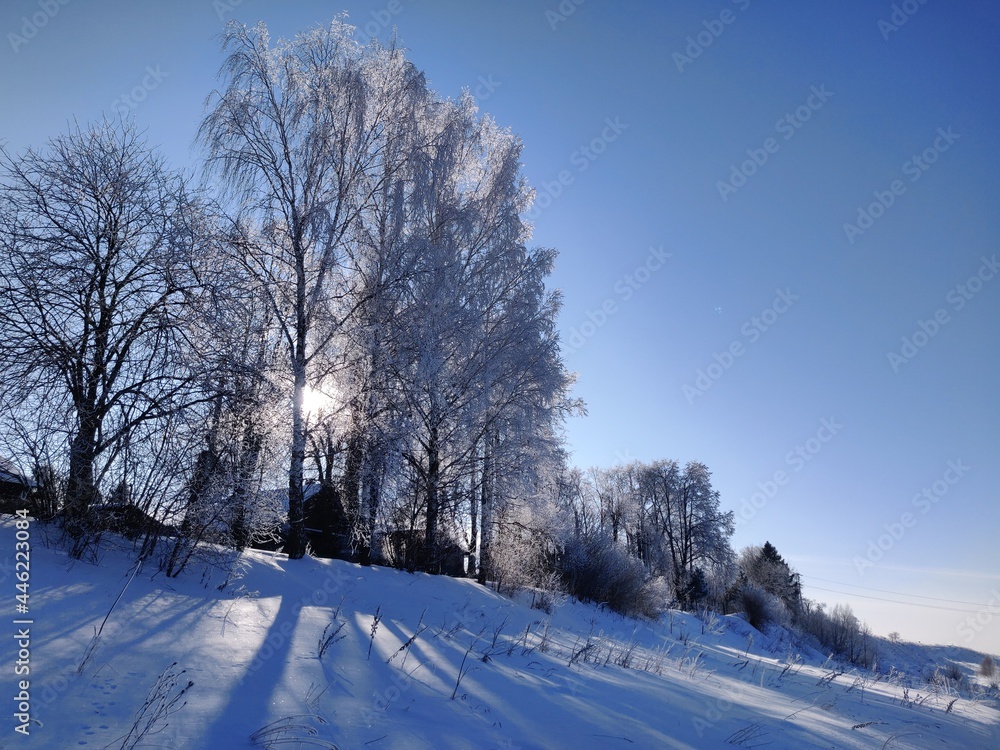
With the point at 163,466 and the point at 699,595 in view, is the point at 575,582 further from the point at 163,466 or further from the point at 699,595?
the point at 699,595

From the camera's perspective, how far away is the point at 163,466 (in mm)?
5898

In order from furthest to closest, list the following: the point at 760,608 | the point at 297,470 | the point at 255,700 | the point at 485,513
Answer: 1. the point at 760,608
2. the point at 485,513
3. the point at 297,470
4. the point at 255,700

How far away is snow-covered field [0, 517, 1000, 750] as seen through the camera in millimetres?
2375

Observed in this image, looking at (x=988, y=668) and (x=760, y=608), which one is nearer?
(x=988, y=668)

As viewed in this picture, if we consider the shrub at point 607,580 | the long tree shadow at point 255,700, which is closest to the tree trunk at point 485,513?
the shrub at point 607,580

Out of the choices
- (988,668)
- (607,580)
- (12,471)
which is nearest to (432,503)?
(607,580)

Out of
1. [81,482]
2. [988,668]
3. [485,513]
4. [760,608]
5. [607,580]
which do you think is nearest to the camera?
[81,482]

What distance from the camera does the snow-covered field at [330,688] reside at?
7.79 feet

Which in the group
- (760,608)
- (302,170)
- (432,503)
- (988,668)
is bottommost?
(988,668)

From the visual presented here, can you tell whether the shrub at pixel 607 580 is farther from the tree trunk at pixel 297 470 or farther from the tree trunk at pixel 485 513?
the tree trunk at pixel 297 470

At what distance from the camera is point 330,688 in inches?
124

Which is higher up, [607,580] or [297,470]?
[297,470]

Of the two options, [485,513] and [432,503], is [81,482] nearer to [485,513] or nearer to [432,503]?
[432,503]

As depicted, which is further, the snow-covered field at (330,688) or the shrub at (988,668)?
the shrub at (988,668)
